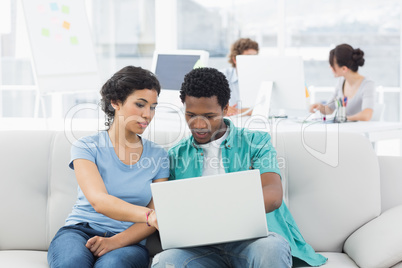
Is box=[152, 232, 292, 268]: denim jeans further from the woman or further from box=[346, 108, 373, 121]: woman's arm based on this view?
box=[346, 108, 373, 121]: woman's arm

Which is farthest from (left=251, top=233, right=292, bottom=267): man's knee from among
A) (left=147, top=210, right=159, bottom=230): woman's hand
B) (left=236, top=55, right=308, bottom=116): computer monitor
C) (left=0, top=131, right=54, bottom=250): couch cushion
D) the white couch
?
(left=236, top=55, right=308, bottom=116): computer monitor

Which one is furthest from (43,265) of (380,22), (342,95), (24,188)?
(380,22)

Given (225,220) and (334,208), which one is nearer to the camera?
(225,220)

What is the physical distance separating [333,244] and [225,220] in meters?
0.62

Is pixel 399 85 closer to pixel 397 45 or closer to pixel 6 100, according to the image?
pixel 397 45

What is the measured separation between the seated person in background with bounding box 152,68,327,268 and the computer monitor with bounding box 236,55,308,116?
4.35 feet

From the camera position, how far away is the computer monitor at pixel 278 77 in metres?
3.09

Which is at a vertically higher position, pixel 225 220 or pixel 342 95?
pixel 342 95

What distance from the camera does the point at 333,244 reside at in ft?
6.13

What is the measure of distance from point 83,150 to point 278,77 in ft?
5.54

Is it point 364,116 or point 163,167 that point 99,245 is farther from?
point 364,116

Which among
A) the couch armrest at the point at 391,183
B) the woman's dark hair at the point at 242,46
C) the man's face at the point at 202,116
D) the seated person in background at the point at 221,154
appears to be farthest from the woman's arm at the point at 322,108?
the man's face at the point at 202,116

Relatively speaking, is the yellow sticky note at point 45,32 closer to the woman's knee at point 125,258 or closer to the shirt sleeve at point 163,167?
the shirt sleeve at point 163,167

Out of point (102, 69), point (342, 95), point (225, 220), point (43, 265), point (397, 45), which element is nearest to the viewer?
point (225, 220)
